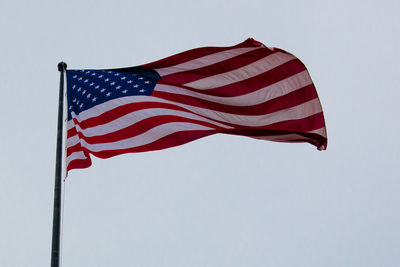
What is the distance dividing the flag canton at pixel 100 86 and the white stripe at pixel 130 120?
52 centimetres

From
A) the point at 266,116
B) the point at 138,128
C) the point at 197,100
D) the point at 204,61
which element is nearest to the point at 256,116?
the point at 266,116

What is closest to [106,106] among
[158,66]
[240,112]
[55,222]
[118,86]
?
[118,86]

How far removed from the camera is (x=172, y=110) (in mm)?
15797

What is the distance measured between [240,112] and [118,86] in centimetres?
294

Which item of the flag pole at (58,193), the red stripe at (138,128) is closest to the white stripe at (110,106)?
the red stripe at (138,128)

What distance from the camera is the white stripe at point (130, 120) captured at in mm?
15109

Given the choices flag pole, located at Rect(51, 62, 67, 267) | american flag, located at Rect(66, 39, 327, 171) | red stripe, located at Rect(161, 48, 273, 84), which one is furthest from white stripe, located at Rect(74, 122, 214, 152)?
flag pole, located at Rect(51, 62, 67, 267)

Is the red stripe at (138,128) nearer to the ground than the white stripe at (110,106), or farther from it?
nearer to the ground

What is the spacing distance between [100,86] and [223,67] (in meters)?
3.00

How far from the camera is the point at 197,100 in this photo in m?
16.2

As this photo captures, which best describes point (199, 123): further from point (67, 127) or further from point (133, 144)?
point (67, 127)

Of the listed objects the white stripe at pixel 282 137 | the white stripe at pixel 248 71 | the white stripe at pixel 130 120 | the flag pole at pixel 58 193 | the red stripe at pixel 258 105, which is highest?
the white stripe at pixel 248 71

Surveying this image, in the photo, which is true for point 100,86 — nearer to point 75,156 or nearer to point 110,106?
point 110,106

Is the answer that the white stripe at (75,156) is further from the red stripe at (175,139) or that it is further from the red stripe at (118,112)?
the red stripe at (175,139)
